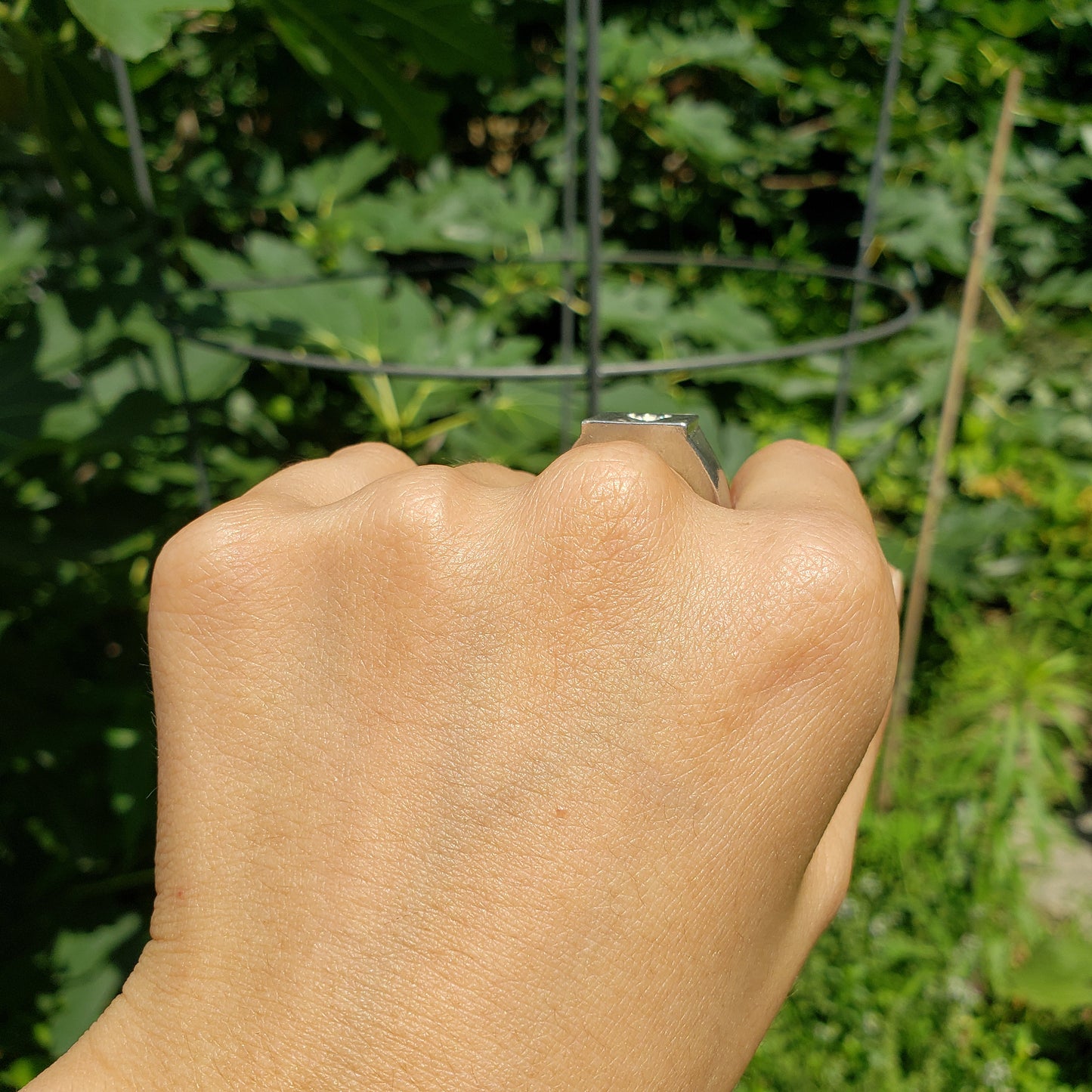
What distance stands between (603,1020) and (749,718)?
121 mm

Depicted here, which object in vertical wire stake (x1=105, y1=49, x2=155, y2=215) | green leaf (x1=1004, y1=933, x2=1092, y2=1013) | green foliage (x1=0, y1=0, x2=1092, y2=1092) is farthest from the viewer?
green leaf (x1=1004, y1=933, x2=1092, y2=1013)

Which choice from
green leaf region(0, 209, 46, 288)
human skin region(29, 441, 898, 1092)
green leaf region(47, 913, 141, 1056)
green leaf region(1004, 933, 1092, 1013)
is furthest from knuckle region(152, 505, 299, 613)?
green leaf region(1004, 933, 1092, 1013)

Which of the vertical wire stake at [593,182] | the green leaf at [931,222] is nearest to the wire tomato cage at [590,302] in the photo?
the vertical wire stake at [593,182]

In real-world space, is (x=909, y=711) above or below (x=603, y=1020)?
below

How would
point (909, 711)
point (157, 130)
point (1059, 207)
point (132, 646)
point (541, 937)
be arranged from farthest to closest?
point (909, 711) < point (1059, 207) < point (157, 130) < point (132, 646) < point (541, 937)

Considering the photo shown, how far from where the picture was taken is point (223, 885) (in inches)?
13.8

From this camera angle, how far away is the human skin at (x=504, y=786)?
1.06 ft

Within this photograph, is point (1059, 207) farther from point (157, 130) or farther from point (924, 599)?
point (157, 130)

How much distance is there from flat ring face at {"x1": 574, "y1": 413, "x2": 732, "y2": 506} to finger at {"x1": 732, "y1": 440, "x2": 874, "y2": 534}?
0.02 m

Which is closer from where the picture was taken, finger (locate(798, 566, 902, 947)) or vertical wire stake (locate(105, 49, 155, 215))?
finger (locate(798, 566, 902, 947))

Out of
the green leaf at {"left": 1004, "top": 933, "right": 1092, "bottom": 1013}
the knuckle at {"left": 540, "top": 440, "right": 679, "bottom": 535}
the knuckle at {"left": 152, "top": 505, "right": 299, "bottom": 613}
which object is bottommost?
the green leaf at {"left": 1004, "top": 933, "right": 1092, "bottom": 1013}

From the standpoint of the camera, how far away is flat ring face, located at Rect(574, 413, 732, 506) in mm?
389

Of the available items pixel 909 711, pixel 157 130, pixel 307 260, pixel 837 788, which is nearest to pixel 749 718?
pixel 837 788

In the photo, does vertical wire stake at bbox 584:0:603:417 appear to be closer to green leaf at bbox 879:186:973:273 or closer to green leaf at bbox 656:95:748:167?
green leaf at bbox 656:95:748:167
